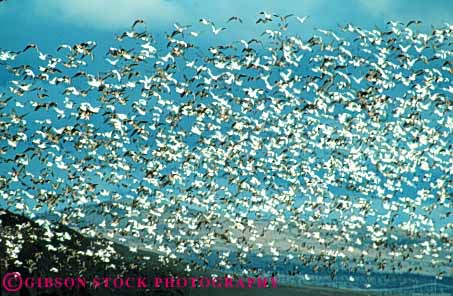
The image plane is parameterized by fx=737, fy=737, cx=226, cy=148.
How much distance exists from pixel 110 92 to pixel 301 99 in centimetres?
1723

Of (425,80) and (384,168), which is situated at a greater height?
(425,80)

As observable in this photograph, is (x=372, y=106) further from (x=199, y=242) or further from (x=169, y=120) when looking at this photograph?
(x=199, y=242)

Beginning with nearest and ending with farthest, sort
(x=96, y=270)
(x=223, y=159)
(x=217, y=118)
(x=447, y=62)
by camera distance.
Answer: (x=447, y=62) < (x=217, y=118) < (x=223, y=159) < (x=96, y=270)

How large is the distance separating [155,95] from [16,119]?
38.1 ft

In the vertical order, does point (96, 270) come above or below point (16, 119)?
below

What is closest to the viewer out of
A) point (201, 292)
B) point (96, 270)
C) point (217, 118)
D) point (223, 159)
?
point (217, 118)

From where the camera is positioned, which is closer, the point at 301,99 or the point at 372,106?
the point at 372,106

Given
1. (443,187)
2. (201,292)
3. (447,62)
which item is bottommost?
(201,292)

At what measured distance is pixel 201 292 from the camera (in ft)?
454

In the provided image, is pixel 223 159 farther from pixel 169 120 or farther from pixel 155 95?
pixel 155 95

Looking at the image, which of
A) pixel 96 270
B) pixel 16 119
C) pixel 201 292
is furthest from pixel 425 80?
pixel 201 292

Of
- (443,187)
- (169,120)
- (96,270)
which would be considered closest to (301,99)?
(169,120)

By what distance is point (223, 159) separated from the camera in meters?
74.3

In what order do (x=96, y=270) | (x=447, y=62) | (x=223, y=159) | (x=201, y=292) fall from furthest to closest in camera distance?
(x=201, y=292), (x=96, y=270), (x=223, y=159), (x=447, y=62)
